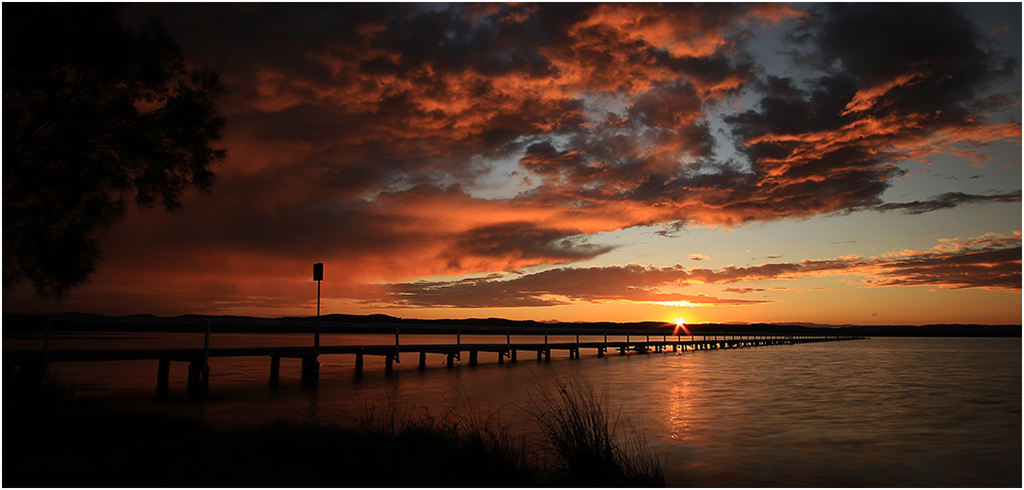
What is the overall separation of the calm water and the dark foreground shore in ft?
8.30

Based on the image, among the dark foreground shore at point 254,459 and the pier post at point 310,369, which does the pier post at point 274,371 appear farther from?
the dark foreground shore at point 254,459

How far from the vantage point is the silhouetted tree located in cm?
987

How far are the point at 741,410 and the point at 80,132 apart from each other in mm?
15093

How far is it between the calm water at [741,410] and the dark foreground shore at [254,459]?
8.30 feet

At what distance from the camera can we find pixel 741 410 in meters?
14.6

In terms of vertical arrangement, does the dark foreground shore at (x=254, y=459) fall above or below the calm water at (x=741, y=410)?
above

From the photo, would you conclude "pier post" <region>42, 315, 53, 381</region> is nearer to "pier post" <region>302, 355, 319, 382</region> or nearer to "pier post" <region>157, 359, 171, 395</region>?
"pier post" <region>157, 359, 171, 395</region>

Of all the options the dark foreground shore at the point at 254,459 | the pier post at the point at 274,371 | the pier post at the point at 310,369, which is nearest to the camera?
the dark foreground shore at the point at 254,459

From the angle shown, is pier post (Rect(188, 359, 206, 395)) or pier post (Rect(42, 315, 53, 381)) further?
pier post (Rect(188, 359, 206, 395))

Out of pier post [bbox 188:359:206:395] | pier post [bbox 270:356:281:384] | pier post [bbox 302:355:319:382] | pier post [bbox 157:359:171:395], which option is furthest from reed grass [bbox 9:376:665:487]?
pier post [bbox 302:355:319:382]

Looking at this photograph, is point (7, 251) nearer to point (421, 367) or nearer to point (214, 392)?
point (214, 392)

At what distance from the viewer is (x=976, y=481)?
27.5 feet

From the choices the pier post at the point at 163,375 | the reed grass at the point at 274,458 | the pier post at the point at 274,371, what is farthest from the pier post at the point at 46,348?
the pier post at the point at 274,371

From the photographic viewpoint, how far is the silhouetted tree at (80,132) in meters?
9.87
